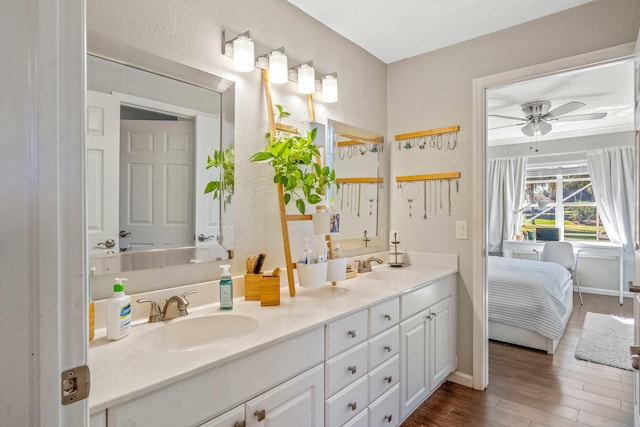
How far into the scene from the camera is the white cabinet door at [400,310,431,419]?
1831mm

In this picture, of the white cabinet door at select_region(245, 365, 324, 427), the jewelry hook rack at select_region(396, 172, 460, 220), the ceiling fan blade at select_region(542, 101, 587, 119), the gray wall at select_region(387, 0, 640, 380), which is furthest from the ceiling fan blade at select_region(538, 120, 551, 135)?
the white cabinet door at select_region(245, 365, 324, 427)

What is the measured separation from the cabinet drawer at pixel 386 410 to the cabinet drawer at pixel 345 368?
22cm

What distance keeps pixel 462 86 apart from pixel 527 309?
6.79ft

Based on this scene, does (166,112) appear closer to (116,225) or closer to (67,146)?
(116,225)

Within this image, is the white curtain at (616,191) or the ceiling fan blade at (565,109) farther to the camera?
the white curtain at (616,191)

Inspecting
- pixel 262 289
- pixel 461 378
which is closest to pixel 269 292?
pixel 262 289

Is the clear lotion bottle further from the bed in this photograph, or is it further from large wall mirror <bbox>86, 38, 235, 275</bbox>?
the bed

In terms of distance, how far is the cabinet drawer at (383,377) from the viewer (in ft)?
5.22

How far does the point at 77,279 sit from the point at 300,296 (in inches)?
48.2

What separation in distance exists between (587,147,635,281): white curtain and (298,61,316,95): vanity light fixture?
5114 mm

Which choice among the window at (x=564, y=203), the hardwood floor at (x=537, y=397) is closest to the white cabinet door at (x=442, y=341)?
the hardwood floor at (x=537, y=397)

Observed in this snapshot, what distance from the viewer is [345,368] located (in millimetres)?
1424

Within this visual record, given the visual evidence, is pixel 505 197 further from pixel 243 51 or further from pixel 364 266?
pixel 243 51

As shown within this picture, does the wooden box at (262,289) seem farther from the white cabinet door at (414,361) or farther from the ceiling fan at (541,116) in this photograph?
the ceiling fan at (541,116)
